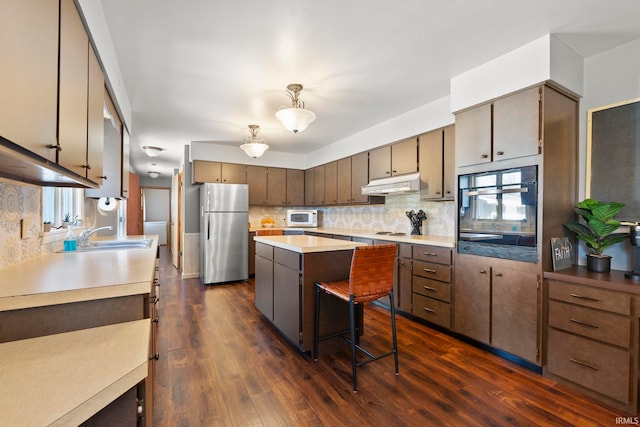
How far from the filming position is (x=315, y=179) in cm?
578

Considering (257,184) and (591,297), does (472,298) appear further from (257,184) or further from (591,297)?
(257,184)

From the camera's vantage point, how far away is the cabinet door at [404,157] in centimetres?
362

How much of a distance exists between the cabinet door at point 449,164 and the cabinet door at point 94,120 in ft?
10.1

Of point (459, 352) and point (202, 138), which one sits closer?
point (459, 352)

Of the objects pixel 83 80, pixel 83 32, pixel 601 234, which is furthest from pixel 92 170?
pixel 601 234

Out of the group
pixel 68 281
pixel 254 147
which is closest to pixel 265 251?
pixel 254 147

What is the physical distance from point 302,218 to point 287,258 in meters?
3.18

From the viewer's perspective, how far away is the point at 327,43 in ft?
7.35

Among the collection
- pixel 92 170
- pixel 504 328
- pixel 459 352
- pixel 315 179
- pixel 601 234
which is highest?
pixel 315 179

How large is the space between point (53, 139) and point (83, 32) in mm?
765

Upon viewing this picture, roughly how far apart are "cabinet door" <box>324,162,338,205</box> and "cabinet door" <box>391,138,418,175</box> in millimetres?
1390

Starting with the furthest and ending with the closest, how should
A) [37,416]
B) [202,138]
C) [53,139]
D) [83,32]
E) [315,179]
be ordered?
[315,179]
[202,138]
[83,32]
[53,139]
[37,416]

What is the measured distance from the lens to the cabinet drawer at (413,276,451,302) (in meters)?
2.83

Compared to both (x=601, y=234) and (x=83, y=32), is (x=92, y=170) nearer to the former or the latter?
(x=83, y=32)
